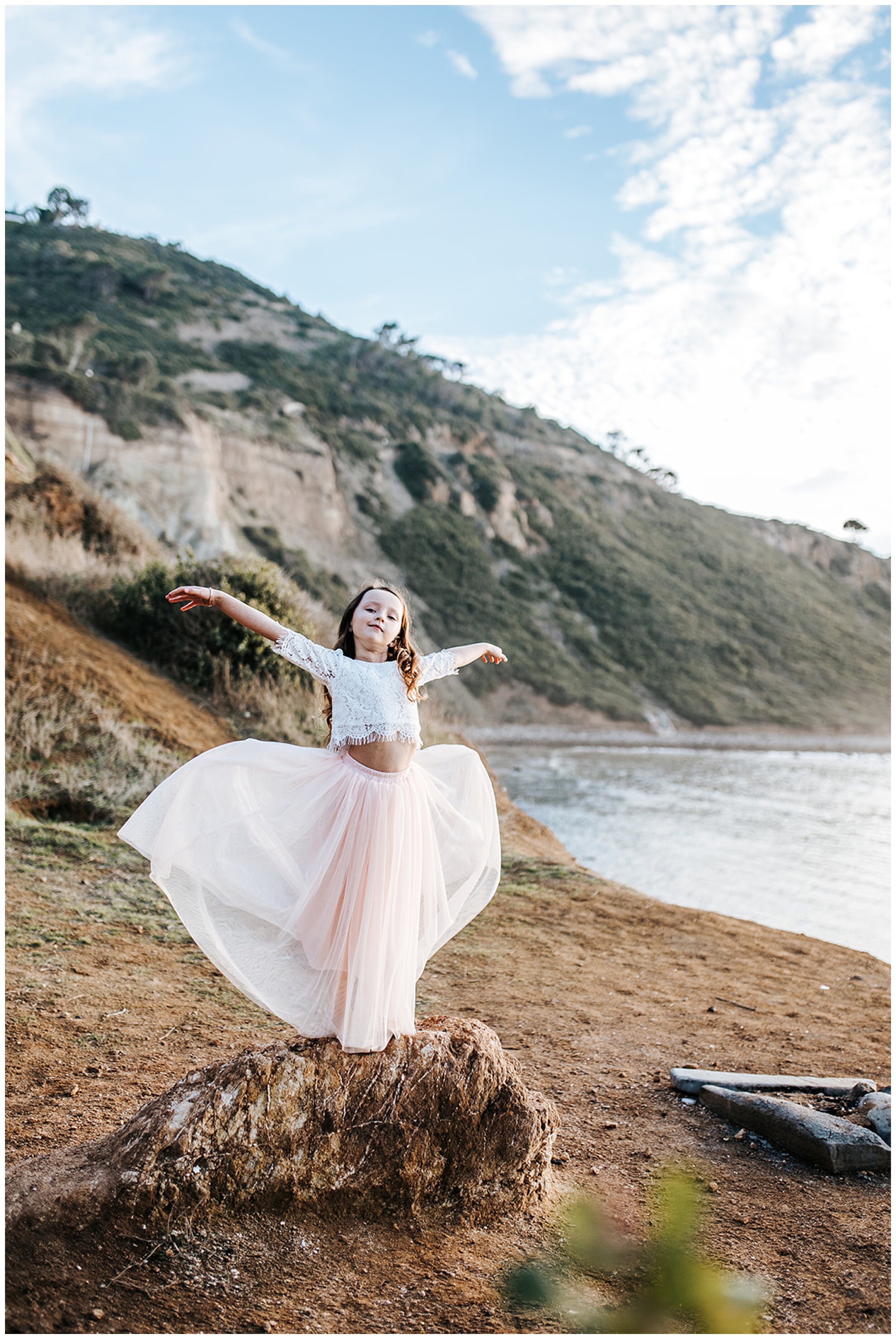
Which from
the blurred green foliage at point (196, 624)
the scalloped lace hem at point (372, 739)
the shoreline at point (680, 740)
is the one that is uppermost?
the blurred green foliage at point (196, 624)

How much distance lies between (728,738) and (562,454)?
2815 cm

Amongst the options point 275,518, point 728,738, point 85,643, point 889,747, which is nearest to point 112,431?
point 275,518

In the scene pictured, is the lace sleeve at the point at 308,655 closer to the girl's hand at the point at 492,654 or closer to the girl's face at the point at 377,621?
the girl's face at the point at 377,621

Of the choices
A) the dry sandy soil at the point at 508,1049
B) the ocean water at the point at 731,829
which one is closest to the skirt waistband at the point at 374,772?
the dry sandy soil at the point at 508,1049

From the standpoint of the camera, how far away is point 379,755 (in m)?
3.10

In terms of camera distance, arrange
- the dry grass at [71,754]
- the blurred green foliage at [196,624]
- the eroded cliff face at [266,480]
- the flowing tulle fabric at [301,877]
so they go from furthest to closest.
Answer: the eroded cliff face at [266,480] → the blurred green foliage at [196,624] → the dry grass at [71,754] → the flowing tulle fabric at [301,877]

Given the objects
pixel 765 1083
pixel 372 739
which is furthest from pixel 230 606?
pixel 765 1083

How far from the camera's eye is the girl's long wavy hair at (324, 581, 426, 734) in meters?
3.26

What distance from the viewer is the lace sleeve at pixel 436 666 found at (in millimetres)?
3330

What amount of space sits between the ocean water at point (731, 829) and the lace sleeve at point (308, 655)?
7604 millimetres

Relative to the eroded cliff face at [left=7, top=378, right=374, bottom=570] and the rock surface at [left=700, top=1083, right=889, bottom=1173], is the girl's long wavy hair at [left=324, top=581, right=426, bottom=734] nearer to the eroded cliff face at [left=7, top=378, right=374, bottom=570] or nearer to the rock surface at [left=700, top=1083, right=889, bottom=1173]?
the rock surface at [left=700, top=1083, right=889, bottom=1173]

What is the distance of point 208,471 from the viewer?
27.3 metres

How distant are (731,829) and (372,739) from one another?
45.5 feet

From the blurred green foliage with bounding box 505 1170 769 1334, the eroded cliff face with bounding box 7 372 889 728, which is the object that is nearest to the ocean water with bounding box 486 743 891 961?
the blurred green foliage with bounding box 505 1170 769 1334
